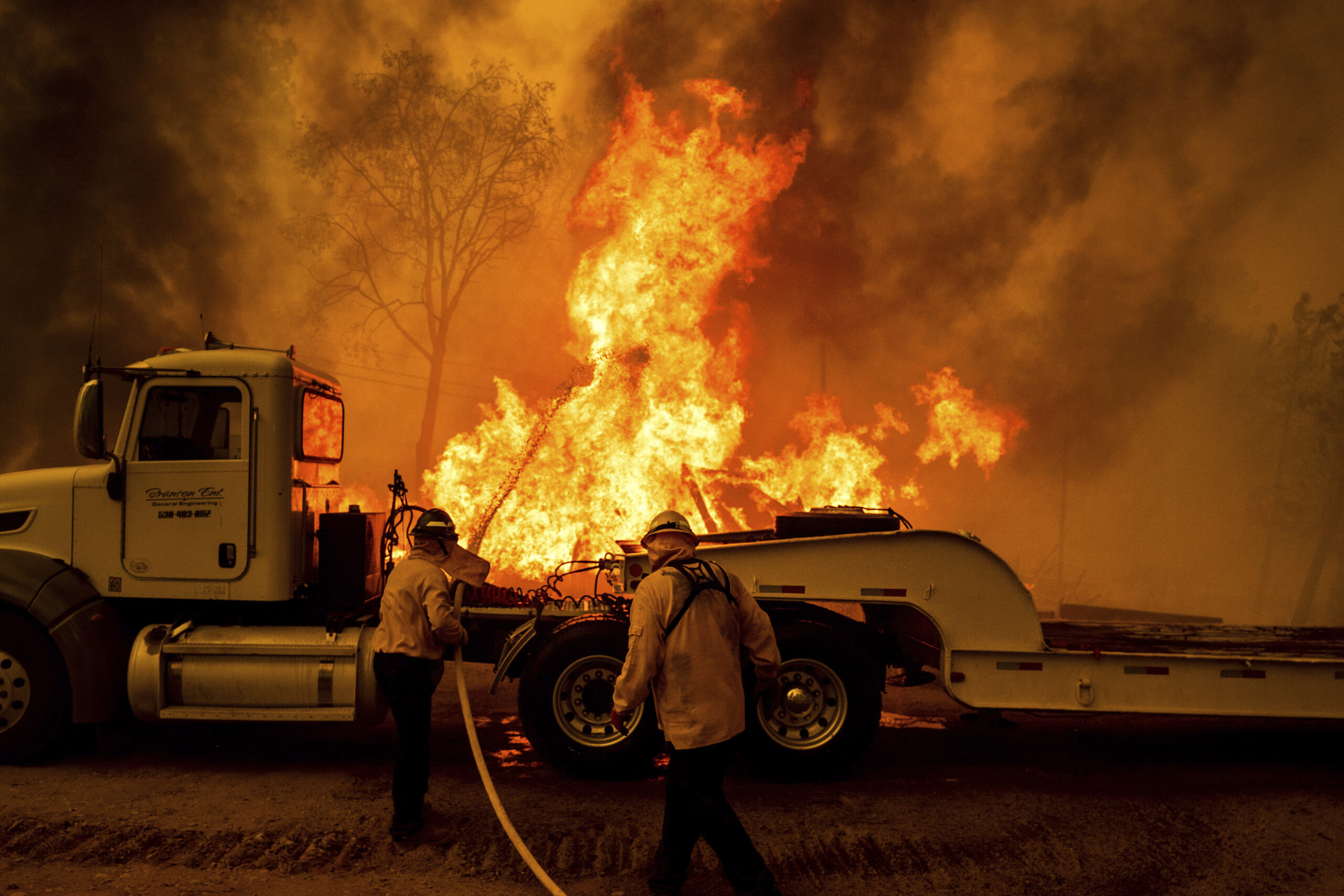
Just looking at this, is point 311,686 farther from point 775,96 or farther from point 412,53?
point 412,53

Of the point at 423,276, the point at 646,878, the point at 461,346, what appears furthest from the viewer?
the point at 461,346

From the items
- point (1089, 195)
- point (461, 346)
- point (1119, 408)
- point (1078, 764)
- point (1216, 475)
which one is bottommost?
point (1078, 764)

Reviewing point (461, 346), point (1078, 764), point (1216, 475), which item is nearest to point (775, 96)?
point (461, 346)

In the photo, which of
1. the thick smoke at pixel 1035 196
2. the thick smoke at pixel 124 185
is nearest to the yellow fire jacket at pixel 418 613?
the thick smoke at pixel 124 185

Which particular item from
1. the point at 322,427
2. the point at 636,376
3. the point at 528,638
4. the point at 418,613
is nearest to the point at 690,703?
the point at 418,613

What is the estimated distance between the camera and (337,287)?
2633 centimetres

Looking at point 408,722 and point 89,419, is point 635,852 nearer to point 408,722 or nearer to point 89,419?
point 408,722

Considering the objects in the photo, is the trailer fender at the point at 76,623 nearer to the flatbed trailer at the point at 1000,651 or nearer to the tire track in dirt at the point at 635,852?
the tire track in dirt at the point at 635,852

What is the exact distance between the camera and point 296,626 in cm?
680

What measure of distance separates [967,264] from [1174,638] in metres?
19.1

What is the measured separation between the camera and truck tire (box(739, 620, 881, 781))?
251 inches

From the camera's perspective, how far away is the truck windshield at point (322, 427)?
7.07m

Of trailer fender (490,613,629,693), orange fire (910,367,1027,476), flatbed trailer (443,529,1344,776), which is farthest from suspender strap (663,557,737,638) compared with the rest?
orange fire (910,367,1027,476)

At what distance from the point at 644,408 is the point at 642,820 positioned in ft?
36.1
